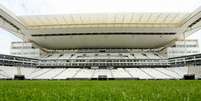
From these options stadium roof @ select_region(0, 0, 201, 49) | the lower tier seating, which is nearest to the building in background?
stadium roof @ select_region(0, 0, 201, 49)

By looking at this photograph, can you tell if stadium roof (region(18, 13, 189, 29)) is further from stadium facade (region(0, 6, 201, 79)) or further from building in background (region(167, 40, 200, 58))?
building in background (region(167, 40, 200, 58))

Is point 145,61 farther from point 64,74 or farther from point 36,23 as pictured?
point 36,23

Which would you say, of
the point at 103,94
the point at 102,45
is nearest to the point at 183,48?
the point at 102,45

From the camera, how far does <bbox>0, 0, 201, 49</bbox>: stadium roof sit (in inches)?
2207

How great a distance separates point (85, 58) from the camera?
6575 cm

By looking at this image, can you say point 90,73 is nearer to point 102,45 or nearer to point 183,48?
point 102,45

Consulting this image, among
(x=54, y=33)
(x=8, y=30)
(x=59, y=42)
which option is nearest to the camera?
(x=8, y=30)

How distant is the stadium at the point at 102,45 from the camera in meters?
55.3

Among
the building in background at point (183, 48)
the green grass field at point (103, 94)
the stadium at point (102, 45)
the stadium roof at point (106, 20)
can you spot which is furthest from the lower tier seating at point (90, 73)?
the green grass field at point (103, 94)

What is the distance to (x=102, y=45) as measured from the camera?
7125 centimetres

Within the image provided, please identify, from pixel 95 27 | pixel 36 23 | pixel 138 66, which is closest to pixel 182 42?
pixel 138 66

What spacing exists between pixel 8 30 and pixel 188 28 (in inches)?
1553

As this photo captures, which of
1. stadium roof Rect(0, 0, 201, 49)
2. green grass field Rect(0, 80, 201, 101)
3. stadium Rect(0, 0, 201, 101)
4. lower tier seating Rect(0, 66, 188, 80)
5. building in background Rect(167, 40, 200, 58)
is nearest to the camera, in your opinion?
green grass field Rect(0, 80, 201, 101)

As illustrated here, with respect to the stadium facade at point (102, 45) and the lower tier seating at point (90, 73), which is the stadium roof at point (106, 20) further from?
the lower tier seating at point (90, 73)
